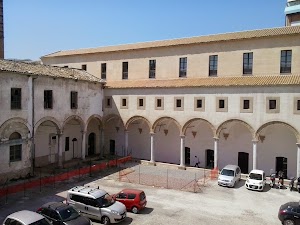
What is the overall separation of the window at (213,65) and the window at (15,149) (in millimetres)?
18267

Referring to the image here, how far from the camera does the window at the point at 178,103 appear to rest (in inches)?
1196

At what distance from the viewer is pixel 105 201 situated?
18.0 meters

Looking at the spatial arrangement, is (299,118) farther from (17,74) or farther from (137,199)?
(17,74)

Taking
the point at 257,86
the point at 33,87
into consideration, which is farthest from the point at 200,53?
the point at 33,87

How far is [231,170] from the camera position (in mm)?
25781

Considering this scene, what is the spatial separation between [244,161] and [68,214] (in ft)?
63.0

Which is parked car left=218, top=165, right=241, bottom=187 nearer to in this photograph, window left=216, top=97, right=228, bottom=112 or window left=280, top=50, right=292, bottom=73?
window left=216, top=97, right=228, bottom=112

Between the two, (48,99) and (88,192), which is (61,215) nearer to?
(88,192)

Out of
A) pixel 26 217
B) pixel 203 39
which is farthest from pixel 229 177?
pixel 26 217

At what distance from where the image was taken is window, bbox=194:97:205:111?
29.3m

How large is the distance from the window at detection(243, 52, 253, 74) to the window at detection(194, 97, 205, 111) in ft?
15.5

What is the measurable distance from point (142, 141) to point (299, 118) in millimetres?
16640

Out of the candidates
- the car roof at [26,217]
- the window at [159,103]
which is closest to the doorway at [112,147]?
the window at [159,103]

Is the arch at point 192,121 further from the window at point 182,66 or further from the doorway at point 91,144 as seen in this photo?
the doorway at point 91,144
